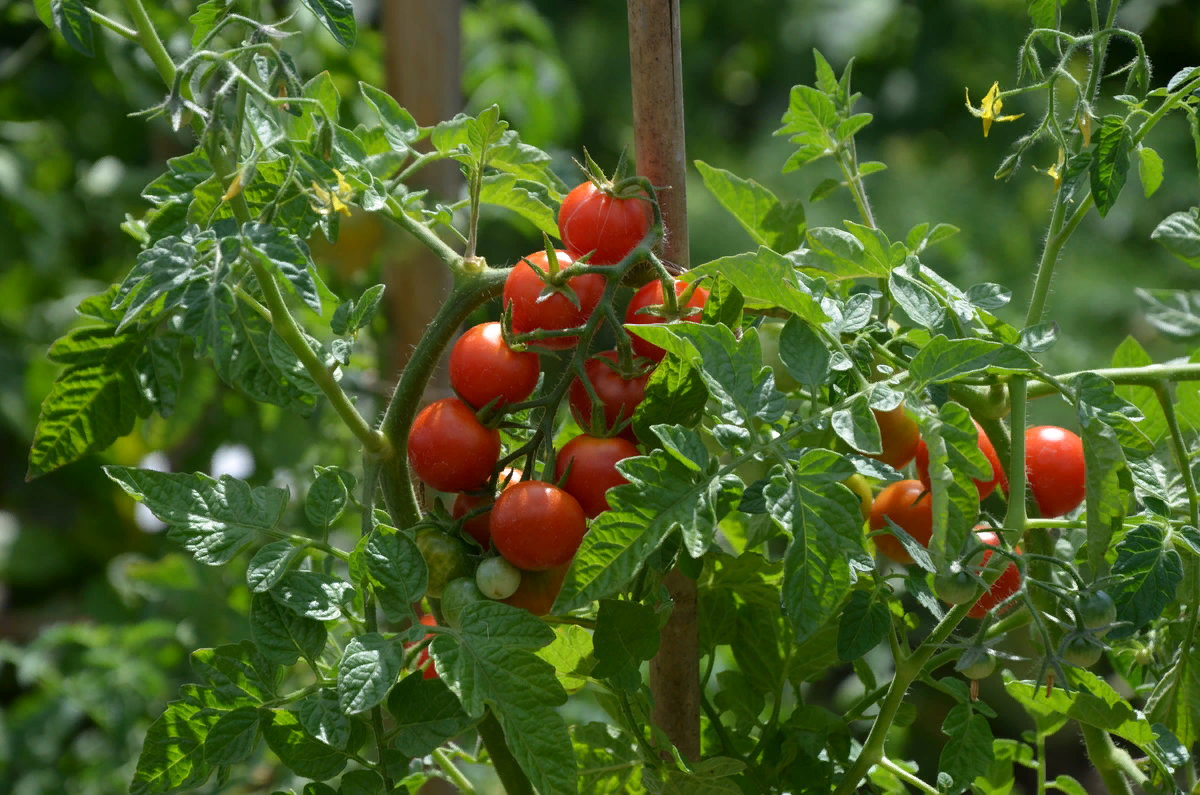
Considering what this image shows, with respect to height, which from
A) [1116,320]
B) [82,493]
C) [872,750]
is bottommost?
[82,493]

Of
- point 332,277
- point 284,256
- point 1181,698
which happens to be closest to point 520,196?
point 284,256

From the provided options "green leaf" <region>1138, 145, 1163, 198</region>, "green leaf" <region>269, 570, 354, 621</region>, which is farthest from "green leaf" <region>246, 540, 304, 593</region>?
"green leaf" <region>1138, 145, 1163, 198</region>

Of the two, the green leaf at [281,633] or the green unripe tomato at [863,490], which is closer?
the green leaf at [281,633]

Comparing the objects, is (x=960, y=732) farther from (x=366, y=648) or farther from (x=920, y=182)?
(x=920, y=182)

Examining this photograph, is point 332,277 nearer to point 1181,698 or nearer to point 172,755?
point 172,755

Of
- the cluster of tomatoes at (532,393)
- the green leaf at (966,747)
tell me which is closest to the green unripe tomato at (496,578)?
the cluster of tomatoes at (532,393)

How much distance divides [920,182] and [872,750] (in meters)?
2.01

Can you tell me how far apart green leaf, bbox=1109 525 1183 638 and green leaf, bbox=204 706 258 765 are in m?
0.37

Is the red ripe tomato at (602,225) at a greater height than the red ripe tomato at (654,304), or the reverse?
the red ripe tomato at (602,225)

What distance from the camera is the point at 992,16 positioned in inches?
102

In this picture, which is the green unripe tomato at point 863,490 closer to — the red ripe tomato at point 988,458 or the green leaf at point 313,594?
the red ripe tomato at point 988,458

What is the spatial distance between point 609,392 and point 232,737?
222 millimetres

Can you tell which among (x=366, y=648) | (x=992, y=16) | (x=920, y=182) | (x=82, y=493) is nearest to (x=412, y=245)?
(x=366, y=648)

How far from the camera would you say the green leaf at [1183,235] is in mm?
621
